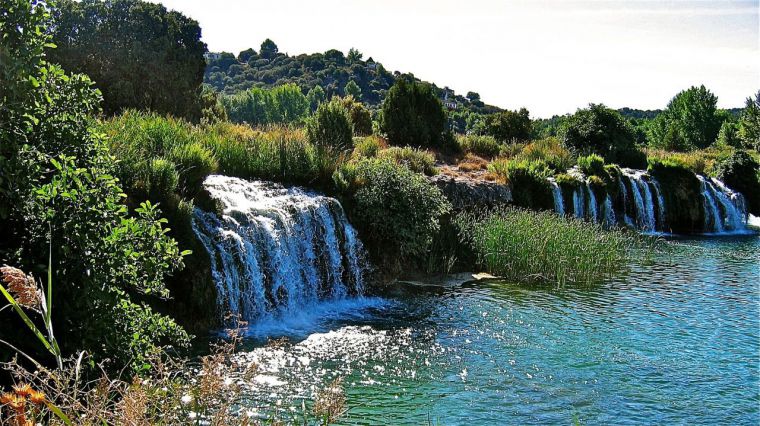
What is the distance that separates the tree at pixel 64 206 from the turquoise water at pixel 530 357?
131 cm

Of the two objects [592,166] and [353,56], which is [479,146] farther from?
[353,56]

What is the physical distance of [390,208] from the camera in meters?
13.6

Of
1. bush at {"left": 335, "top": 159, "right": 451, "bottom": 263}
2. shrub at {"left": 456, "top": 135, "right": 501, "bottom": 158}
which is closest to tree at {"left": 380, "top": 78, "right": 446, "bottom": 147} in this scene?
shrub at {"left": 456, "top": 135, "right": 501, "bottom": 158}

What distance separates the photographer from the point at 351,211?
13.8 metres

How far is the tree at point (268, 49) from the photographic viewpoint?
133 meters

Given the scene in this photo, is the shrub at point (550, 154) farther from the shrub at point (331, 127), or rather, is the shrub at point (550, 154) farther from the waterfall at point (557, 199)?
the shrub at point (331, 127)

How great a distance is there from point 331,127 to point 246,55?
127090 mm

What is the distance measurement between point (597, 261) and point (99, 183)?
12197mm

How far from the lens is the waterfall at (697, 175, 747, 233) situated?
24.4m

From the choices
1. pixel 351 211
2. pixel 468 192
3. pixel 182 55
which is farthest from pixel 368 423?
pixel 182 55

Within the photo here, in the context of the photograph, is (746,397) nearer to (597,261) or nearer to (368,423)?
(368,423)

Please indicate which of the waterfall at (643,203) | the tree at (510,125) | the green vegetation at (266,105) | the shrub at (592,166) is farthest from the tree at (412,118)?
the green vegetation at (266,105)

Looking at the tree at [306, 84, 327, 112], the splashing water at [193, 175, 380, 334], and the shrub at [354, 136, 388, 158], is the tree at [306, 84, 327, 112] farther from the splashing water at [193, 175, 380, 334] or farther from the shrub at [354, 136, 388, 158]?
the splashing water at [193, 175, 380, 334]

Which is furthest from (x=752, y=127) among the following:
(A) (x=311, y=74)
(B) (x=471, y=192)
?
(A) (x=311, y=74)
